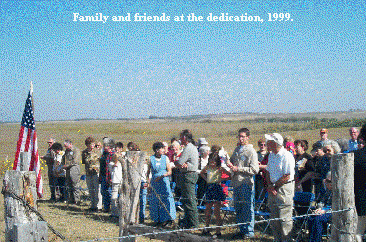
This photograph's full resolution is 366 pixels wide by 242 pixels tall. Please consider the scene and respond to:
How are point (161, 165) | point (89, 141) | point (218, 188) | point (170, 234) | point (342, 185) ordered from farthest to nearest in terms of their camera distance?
point (89, 141) < point (161, 165) < point (218, 188) < point (170, 234) < point (342, 185)

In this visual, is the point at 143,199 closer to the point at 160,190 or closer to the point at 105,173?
the point at 160,190

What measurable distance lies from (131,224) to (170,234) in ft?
2.26

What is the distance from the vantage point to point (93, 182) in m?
11.4

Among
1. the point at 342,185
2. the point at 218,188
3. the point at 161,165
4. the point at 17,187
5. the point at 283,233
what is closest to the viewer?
the point at 342,185

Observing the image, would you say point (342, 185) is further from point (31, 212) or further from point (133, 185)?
point (31, 212)

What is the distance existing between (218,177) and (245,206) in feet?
2.50

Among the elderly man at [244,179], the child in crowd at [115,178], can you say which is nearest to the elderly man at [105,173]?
the child in crowd at [115,178]

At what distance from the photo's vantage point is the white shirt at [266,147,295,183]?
644 centimetres

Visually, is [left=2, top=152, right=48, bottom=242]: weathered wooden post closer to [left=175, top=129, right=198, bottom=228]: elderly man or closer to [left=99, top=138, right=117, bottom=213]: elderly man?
[left=175, top=129, right=198, bottom=228]: elderly man

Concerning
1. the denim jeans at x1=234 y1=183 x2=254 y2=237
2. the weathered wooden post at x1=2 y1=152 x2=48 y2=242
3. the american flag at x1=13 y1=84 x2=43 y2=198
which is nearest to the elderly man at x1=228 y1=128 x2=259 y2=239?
the denim jeans at x1=234 y1=183 x2=254 y2=237

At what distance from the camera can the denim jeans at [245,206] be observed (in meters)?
7.62

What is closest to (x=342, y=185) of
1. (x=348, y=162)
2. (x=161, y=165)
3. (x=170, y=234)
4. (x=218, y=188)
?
(x=348, y=162)

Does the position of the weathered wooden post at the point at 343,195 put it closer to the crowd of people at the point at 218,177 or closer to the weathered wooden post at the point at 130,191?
the crowd of people at the point at 218,177

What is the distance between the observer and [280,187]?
6.43 meters
